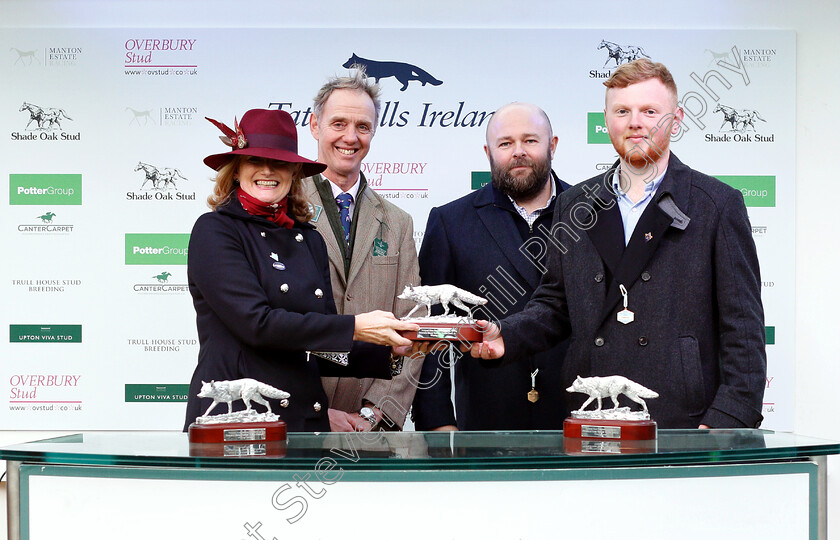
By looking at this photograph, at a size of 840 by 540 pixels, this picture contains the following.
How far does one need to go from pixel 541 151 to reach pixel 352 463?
2823 mm

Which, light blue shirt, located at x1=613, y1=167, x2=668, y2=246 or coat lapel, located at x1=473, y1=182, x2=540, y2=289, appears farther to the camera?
coat lapel, located at x1=473, y1=182, x2=540, y2=289

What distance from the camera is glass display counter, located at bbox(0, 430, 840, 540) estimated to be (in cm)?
208

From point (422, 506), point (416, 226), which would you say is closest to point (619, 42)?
point (416, 226)

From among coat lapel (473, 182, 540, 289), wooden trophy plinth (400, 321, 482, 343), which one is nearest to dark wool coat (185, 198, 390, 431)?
wooden trophy plinth (400, 321, 482, 343)

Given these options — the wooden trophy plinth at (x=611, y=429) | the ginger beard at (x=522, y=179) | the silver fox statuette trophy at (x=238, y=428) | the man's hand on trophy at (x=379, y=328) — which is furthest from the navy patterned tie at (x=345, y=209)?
the wooden trophy plinth at (x=611, y=429)

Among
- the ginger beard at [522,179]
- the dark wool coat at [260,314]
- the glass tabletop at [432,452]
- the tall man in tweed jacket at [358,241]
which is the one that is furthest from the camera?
the ginger beard at [522,179]

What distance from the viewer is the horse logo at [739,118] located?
522 cm

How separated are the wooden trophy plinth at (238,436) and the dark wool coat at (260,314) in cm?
55

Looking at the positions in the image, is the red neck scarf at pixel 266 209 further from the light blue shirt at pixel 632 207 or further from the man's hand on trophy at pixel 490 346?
the light blue shirt at pixel 632 207

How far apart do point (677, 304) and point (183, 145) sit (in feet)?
11.1

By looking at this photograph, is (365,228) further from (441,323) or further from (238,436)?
(238,436)

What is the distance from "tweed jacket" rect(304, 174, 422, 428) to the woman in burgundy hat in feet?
2.03

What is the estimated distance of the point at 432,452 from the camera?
2.21 metres

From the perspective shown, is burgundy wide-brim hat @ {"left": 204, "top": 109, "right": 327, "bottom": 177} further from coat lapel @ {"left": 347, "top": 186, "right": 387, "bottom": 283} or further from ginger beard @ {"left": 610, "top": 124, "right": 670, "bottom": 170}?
ginger beard @ {"left": 610, "top": 124, "right": 670, "bottom": 170}
